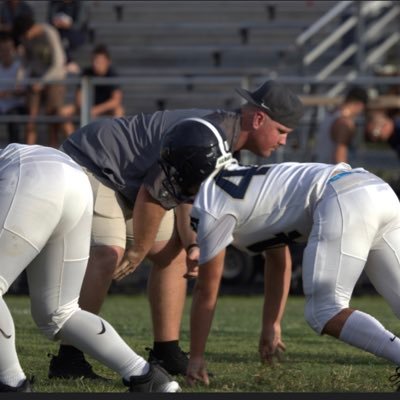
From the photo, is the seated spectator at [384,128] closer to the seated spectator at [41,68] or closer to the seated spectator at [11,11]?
the seated spectator at [41,68]

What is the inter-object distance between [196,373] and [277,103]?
4.70 feet

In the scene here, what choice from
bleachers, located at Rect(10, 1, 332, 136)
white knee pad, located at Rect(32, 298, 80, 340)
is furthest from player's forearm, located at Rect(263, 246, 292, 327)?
bleachers, located at Rect(10, 1, 332, 136)

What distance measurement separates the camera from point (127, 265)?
19.4 ft

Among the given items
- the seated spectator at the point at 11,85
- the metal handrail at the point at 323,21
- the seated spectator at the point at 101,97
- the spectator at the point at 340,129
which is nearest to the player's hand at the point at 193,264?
the spectator at the point at 340,129

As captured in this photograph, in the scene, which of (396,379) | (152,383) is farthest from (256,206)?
(396,379)

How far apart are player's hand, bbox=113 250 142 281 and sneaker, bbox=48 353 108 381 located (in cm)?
48

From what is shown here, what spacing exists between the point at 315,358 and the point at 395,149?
6.45 meters

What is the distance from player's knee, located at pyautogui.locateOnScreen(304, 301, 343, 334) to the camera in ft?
16.8

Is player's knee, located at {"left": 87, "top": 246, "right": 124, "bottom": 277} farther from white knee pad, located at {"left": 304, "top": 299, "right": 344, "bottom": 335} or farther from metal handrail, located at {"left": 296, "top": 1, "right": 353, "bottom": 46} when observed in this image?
metal handrail, located at {"left": 296, "top": 1, "right": 353, "bottom": 46}

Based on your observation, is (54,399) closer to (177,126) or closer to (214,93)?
(177,126)

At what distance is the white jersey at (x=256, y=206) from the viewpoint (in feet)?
16.9

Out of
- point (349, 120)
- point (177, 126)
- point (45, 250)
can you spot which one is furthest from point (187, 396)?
point (349, 120)

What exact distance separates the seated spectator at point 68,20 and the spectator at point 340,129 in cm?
451

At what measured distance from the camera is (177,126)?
209 inches
